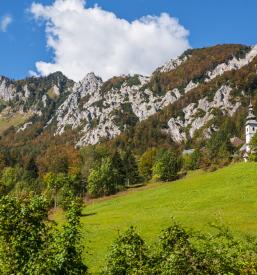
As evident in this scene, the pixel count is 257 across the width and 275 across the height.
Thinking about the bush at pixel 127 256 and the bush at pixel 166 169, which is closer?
the bush at pixel 127 256

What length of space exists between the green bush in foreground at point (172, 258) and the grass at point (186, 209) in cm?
1887

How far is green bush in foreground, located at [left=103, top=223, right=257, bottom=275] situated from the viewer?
1833 cm

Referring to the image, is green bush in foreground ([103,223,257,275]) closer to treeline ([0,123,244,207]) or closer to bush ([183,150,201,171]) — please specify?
treeline ([0,123,244,207])

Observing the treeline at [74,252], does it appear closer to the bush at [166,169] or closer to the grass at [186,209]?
the grass at [186,209]

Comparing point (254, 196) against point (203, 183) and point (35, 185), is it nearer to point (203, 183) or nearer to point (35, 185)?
point (203, 183)

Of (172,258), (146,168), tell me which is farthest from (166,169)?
(172,258)

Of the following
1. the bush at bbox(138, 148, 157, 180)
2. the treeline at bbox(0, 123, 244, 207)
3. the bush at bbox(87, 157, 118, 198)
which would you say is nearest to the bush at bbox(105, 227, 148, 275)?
the treeline at bbox(0, 123, 244, 207)

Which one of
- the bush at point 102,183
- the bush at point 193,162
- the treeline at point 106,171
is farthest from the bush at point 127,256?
the bush at point 193,162

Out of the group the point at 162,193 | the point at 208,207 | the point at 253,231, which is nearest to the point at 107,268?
the point at 253,231

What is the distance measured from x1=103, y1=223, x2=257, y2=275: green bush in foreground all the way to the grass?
1887 cm

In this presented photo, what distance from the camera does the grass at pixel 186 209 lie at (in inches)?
1982

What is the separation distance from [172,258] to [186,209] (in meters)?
49.6

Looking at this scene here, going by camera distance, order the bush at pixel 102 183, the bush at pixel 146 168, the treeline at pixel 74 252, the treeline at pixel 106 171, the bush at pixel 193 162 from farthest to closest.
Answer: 1. the bush at pixel 146 168
2. the bush at pixel 193 162
3. the treeline at pixel 106 171
4. the bush at pixel 102 183
5. the treeline at pixel 74 252

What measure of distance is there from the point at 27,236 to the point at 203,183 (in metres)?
68.7
